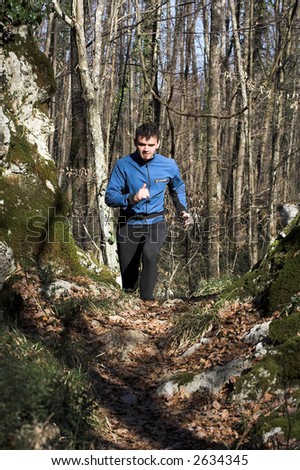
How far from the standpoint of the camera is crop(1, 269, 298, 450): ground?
15.0ft

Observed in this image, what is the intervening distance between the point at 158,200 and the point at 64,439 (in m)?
4.01

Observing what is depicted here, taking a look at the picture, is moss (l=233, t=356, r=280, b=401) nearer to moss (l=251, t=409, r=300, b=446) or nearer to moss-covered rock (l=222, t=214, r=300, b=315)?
moss (l=251, t=409, r=300, b=446)

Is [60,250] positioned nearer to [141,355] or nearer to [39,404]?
[141,355]

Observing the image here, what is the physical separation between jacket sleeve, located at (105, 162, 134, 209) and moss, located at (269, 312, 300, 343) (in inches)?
100.0

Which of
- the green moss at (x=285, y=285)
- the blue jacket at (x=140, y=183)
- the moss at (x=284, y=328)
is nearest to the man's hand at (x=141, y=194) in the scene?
the blue jacket at (x=140, y=183)

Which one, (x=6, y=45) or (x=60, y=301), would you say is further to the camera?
(x=6, y=45)

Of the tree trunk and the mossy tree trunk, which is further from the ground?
the tree trunk

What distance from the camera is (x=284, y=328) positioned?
5191 mm

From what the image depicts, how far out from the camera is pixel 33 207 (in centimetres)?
757

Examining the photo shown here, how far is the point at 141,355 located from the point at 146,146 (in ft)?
7.96

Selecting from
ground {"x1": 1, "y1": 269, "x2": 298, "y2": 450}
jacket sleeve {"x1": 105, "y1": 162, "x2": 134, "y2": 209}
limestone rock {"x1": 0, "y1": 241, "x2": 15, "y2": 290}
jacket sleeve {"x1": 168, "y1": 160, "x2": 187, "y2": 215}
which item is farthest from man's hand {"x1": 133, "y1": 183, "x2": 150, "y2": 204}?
limestone rock {"x1": 0, "y1": 241, "x2": 15, "y2": 290}

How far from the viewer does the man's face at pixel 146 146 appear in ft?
23.4
